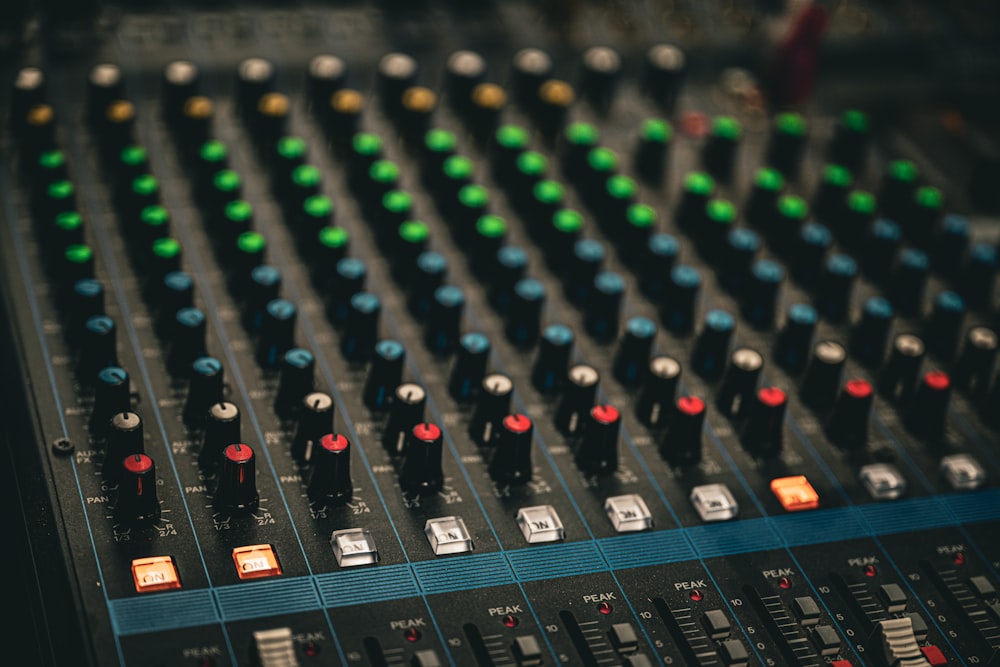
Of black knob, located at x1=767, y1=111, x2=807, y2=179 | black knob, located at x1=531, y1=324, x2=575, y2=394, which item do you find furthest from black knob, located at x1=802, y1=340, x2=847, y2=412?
black knob, located at x1=767, y1=111, x2=807, y2=179

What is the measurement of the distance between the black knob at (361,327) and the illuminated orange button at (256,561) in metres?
0.66

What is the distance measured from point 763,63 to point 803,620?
235cm

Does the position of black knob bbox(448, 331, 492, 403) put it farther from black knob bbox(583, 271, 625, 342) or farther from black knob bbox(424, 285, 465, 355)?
black knob bbox(583, 271, 625, 342)

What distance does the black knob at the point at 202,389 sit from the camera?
3115 millimetres

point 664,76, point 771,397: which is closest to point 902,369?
point 771,397

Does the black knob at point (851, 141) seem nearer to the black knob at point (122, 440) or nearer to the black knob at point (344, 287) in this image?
the black knob at point (344, 287)

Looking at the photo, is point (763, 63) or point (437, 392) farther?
point (763, 63)

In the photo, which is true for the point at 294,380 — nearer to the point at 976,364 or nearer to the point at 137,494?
the point at 137,494

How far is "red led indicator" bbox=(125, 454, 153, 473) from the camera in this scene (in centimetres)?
287

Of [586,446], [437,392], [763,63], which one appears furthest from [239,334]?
[763,63]

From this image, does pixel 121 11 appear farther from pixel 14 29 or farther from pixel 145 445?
A: pixel 145 445

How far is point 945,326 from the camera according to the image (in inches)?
147

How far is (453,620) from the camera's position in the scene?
9.26 ft

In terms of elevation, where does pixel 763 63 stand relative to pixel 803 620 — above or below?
above
